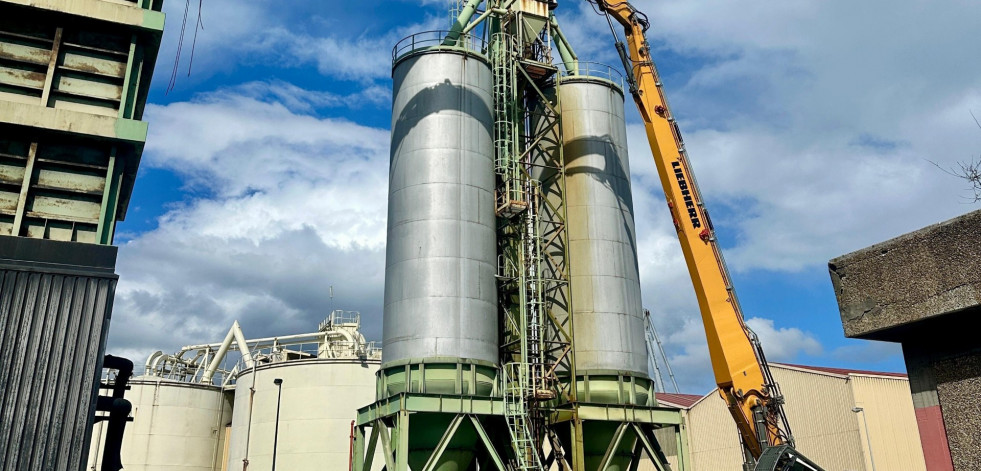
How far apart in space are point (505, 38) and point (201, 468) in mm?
34179

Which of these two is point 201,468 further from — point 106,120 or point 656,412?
point 106,120

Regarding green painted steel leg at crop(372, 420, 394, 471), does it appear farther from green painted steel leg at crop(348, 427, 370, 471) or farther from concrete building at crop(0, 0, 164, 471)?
concrete building at crop(0, 0, 164, 471)

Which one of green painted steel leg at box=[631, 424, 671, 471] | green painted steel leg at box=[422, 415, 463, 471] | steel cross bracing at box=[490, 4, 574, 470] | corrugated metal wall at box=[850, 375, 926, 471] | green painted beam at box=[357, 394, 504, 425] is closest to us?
green painted steel leg at box=[422, 415, 463, 471]

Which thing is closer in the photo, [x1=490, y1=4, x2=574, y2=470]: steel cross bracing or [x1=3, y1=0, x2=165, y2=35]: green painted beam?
[x1=3, y1=0, x2=165, y2=35]: green painted beam

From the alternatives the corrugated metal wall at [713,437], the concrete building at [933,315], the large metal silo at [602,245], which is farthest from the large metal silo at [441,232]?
the concrete building at [933,315]

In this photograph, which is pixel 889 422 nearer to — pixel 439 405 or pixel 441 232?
pixel 439 405

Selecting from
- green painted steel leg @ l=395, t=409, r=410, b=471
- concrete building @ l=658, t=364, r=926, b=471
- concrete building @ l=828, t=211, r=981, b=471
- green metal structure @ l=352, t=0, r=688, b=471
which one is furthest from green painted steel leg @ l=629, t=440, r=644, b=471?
concrete building @ l=828, t=211, r=981, b=471

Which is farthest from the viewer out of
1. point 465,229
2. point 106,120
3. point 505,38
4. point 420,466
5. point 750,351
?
point 505,38

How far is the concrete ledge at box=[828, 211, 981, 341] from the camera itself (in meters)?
4.31

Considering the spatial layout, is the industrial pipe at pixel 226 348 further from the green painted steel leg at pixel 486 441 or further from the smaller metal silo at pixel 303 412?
the green painted steel leg at pixel 486 441

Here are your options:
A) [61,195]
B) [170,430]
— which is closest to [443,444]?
[61,195]

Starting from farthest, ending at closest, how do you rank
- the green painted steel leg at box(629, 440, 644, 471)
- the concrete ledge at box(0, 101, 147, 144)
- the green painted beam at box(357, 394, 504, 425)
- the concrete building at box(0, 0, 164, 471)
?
the green painted steel leg at box(629, 440, 644, 471) < the green painted beam at box(357, 394, 504, 425) < the concrete ledge at box(0, 101, 147, 144) < the concrete building at box(0, 0, 164, 471)

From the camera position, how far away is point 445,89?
2853cm

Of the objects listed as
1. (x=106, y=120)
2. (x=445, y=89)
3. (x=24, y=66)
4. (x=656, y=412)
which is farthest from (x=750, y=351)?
(x=24, y=66)
